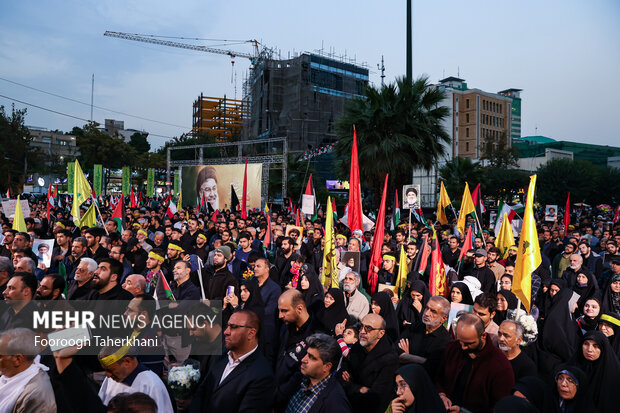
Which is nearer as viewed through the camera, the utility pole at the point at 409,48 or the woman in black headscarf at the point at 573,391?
the woman in black headscarf at the point at 573,391

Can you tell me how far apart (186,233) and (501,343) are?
8322 millimetres

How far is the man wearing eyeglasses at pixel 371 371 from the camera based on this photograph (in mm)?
3631

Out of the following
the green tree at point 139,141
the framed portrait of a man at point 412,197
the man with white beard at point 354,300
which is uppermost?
the green tree at point 139,141

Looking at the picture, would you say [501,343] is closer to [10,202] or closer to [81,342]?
[81,342]

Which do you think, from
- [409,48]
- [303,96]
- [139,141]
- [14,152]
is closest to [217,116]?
[139,141]

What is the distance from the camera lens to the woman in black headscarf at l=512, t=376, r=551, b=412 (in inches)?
118

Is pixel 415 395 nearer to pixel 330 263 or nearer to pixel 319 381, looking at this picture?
pixel 319 381

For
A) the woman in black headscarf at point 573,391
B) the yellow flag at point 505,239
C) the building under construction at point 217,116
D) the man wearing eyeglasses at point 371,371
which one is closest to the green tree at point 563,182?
the yellow flag at point 505,239

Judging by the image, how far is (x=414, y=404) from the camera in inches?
113

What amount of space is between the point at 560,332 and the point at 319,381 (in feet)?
12.0

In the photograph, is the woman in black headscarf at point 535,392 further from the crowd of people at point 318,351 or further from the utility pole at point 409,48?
the utility pole at point 409,48

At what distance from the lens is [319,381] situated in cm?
317

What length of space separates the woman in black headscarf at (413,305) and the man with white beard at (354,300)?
0.43m

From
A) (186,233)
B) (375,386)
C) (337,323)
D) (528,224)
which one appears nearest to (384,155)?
(186,233)
